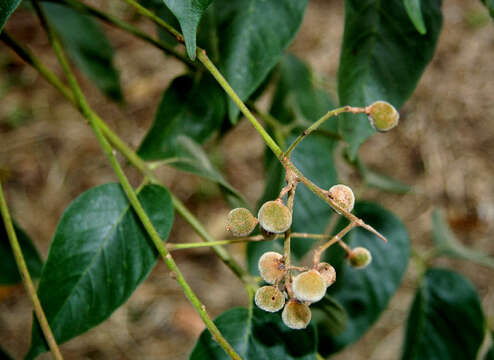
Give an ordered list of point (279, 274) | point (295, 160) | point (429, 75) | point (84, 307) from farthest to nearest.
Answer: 1. point (429, 75)
2. point (295, 160)
3. point (84, 307)
4. point (279, 274)

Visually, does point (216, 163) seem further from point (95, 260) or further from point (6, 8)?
point (6, 8)

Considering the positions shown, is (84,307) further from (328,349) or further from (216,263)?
(216,263)

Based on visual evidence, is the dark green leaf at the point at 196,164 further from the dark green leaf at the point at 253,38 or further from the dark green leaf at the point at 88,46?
the dark green leaf at the point at 88,46

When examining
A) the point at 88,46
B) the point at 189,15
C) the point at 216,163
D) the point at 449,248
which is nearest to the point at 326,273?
the point at 189,15

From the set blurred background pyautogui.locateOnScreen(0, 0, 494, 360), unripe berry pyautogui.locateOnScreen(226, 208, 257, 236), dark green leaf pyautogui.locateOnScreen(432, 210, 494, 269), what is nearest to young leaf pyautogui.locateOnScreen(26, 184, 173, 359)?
unripe berry pyautogui.locateOnScreen(226, 208, 257, 236)

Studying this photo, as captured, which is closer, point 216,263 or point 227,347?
point 227,347

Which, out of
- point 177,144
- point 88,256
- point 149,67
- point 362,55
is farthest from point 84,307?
point 149,67

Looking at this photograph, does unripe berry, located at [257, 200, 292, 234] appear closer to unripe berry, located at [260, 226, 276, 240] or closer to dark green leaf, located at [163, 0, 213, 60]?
unripe berry, located at [260, 226, 276, 240]

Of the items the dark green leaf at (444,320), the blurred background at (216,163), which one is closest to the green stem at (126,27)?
the dark green leaf at (444,320)
